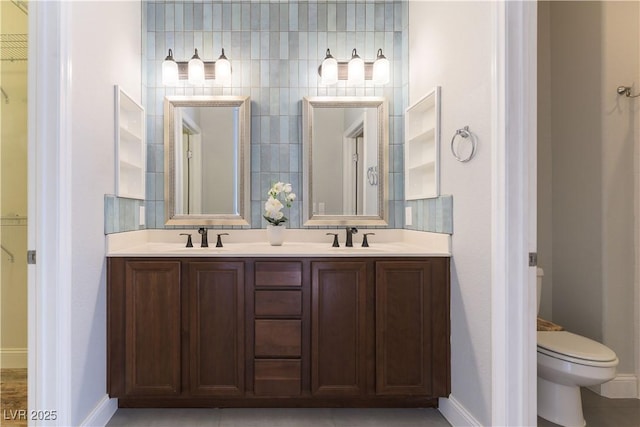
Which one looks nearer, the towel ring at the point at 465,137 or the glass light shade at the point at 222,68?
the towel ring at the point at 465,137

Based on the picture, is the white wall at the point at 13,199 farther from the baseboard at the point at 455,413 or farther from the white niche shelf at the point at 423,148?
the baseboard at the point at 455,413

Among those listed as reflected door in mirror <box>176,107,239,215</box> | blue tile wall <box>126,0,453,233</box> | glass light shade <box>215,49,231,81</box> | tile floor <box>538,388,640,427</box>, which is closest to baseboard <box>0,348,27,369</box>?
blue tile wall <box>126,0,453,233</box>

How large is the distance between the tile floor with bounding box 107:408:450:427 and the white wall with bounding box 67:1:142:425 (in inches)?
9.9

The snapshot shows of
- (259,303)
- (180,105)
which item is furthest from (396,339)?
(180,105)

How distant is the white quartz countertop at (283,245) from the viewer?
6.35ft

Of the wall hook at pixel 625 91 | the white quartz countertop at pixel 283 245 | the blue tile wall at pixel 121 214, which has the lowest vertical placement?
the white quartz countertop at pixel 283 245

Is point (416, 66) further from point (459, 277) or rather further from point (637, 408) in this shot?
point (637, 408)

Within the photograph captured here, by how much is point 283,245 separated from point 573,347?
5.42ft

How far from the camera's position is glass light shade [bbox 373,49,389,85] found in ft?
7.95

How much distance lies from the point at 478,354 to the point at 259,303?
109 cm

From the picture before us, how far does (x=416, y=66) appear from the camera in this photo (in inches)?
92.8

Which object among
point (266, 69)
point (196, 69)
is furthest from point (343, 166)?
point (196, 69)

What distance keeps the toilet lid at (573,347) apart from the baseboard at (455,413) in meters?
0.50

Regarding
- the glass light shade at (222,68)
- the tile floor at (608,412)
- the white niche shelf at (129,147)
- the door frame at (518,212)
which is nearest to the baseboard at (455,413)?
the door frame at (518,212)
